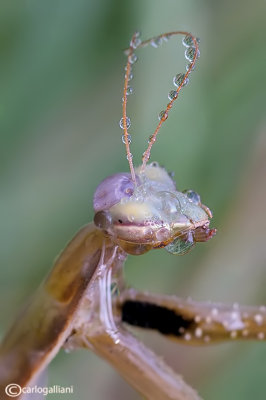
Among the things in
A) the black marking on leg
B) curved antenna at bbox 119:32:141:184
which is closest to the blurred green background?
the black marking on leg

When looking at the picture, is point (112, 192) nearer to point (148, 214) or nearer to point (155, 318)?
point (148, 214)

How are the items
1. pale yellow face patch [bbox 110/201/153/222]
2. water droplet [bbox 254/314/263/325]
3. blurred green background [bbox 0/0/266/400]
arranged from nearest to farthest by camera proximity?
pale yellow face patch [bbox 110/201/153/222]
water droplet [bbox 254/314/263/325]
blurred green background [bbox 0/0/266/400]

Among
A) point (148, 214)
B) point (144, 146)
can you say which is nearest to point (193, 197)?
point (148, 214)

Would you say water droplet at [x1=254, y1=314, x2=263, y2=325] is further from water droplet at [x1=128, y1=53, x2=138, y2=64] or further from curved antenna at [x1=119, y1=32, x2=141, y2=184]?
water droplet at [x1=128, y1=53, x2=138, y2=64]

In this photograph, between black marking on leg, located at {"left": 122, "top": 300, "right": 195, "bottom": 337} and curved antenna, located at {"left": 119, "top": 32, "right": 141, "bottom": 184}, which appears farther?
black marking on leg, located at {"left": 122, "top": 300, "right": 195, "bottom": 337}

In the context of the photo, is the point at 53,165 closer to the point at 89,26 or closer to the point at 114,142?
the point at 114,142

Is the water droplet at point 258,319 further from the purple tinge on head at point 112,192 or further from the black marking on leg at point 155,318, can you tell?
the purple tinge on head at point 112,192

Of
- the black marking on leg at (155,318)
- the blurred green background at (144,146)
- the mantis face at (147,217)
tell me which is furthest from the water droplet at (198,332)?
the blurred green background at (144,146)
